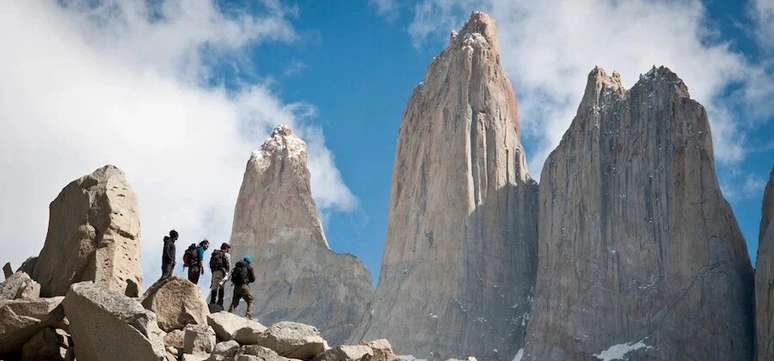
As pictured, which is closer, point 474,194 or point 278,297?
point 474,194

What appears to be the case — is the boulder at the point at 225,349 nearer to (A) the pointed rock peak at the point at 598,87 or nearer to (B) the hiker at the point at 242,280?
(B) the hiker at the point at 242,280

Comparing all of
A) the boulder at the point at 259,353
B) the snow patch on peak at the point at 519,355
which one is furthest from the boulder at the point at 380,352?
the snow patch on peak at the point at 519,355

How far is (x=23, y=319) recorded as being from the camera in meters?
19.8

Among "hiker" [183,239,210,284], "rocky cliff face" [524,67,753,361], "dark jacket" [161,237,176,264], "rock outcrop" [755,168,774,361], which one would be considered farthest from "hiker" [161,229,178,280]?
"rocky cliff face" [524,67,753,361]

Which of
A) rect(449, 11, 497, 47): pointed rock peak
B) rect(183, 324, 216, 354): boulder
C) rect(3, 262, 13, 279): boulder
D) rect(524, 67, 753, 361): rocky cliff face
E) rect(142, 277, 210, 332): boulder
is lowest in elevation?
rect(183, 324, 216, 354): boulder

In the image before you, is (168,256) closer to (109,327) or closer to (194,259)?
(194,259)

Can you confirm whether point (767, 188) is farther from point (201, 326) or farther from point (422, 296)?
point (201, 326)

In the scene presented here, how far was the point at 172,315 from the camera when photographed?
20.9 m

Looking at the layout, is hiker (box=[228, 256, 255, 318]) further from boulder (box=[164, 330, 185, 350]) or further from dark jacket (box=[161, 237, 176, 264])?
boulder (box=[164, 330, 185, 350])

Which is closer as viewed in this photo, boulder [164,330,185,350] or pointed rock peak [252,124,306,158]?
boulder [164,330,185,350]

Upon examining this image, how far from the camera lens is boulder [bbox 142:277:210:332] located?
20.8 metres

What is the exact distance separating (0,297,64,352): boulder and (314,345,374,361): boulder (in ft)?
16.8

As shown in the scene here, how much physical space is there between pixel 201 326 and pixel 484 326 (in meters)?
69.6

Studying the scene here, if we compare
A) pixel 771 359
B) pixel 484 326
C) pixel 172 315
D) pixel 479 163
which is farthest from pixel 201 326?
pixel 479 163
